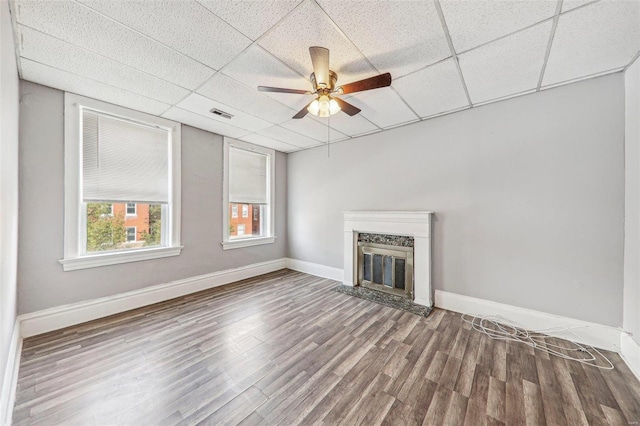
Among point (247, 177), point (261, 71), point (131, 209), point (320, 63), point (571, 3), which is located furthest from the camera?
point (247, 177)

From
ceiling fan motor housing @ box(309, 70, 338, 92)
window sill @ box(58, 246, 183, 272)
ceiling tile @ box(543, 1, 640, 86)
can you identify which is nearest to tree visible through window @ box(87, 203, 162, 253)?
window sill @ box(58, 246, 183, 272)

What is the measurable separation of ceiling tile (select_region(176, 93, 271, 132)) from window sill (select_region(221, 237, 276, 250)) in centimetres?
196

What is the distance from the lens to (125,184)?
9.88 ft

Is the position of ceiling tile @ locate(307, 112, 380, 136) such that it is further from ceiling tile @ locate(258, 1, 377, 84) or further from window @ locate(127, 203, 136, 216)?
window @ locate(127, 203, 136, 216)

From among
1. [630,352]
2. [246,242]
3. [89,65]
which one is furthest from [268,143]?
[630,352]

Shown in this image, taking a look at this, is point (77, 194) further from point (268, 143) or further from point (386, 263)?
point (386, 263)

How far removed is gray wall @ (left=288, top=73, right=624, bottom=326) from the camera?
226 cm

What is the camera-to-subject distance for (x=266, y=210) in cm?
493

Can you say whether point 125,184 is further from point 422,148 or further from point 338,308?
point 422,148

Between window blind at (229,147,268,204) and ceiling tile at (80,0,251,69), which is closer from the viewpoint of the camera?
ceiling tile at (80,0,251,69)

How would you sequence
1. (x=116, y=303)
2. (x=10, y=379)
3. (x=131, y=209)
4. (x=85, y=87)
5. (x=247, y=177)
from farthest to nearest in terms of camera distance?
1. (x=247, y=177)
2. (x=131, y=209)
3. (x=116, y=303)
4. (x=85, y=87)
5. (x=10, y=379)

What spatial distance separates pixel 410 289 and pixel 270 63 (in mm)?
3291

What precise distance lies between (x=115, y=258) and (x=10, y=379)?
146cm

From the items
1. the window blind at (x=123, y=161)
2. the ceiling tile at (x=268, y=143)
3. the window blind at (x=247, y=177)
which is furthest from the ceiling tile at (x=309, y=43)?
the window blind at (x=247, y=177)
